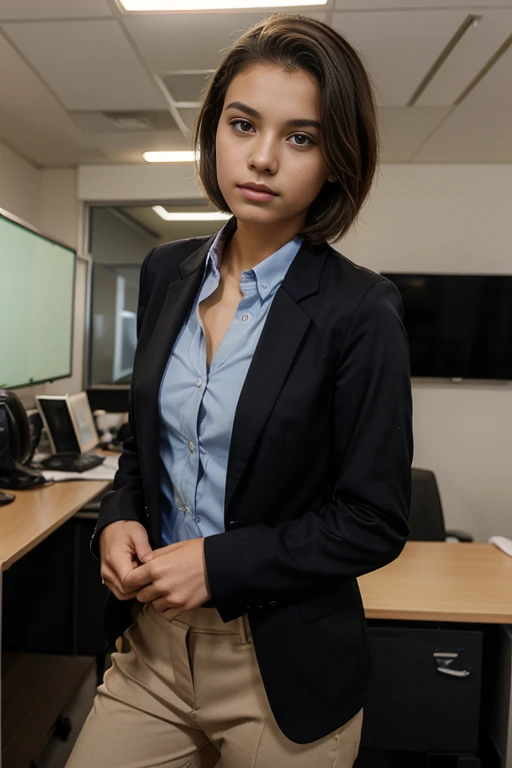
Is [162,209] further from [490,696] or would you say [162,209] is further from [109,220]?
[490,696]

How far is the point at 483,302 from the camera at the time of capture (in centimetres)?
379

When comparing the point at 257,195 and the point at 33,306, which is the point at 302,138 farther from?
the point at 33,306

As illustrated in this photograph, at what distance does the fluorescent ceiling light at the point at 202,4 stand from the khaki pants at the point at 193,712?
202 cm

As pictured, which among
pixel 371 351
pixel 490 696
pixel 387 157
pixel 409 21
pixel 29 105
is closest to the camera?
pixel 371 351

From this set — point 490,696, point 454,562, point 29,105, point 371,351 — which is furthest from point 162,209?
point 371,351

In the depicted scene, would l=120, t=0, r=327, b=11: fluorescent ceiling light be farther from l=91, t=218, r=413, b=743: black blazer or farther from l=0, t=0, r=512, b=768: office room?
l=91, t=218, r=413, b=743: black blazer

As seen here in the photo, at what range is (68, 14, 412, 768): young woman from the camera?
73 centimetres

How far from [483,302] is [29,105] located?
2.75 metres

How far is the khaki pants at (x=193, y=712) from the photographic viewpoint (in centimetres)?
80

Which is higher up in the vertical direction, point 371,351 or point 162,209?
point 162,209

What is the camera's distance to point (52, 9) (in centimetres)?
211

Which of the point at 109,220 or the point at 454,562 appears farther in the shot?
the point at 109,220

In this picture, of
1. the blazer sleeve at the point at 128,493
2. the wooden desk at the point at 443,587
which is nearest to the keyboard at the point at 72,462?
the wooden desk at the point at 443,587

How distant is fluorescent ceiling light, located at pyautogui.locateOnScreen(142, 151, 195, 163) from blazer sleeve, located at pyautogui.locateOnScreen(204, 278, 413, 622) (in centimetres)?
326
